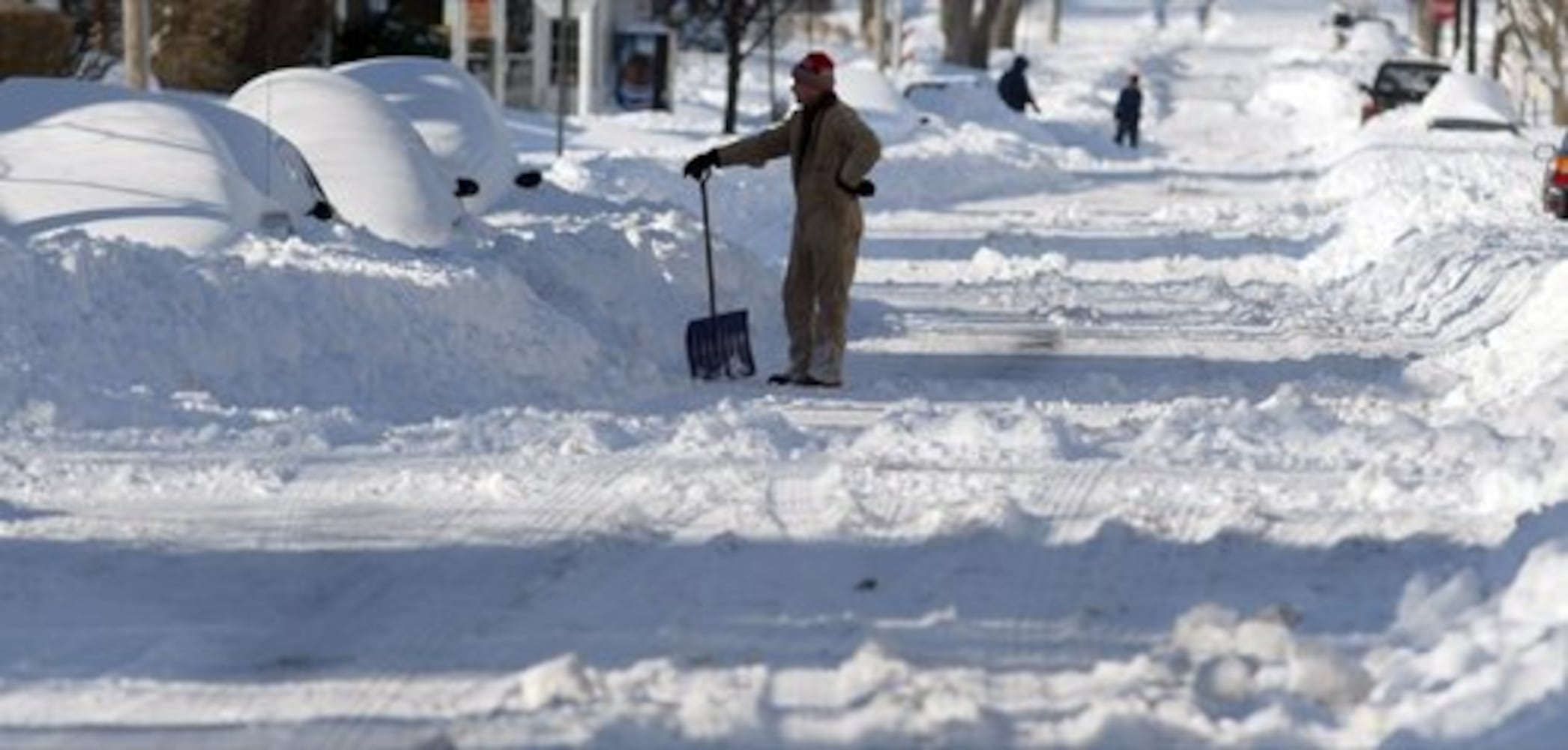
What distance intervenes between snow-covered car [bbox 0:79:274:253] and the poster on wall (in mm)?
41719

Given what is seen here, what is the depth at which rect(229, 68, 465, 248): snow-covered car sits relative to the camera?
21328mm

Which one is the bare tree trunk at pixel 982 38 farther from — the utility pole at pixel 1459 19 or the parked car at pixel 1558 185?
the parked car at pixel 1558 185

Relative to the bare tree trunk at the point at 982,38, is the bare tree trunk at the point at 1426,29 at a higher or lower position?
lower

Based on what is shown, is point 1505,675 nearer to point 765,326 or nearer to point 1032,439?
point 1032,439

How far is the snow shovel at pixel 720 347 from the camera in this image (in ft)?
57.0

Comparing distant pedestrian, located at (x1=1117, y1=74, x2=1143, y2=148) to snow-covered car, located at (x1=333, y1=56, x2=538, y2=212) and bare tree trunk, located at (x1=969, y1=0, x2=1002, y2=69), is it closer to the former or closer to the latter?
bare tree trunk, located at (x1=969, y1=0, x2=1002, y2=69)

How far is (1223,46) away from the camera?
118312 mm

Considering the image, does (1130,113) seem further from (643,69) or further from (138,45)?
(138,45)

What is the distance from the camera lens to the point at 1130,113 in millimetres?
62000

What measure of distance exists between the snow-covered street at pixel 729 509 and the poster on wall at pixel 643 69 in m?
36.6

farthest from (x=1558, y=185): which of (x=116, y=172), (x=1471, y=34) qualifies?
(x=1471, y=34)

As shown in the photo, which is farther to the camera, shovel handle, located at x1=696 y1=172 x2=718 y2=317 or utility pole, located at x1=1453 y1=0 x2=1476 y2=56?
utility pole, located at x1=1453 y1=0 x2=1476 y2=56

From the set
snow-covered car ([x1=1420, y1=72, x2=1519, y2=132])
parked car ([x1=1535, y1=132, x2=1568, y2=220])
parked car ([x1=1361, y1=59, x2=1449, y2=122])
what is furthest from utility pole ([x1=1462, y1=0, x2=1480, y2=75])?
parked car ([x1=1535, y1=132, x2=1568, y2=220])

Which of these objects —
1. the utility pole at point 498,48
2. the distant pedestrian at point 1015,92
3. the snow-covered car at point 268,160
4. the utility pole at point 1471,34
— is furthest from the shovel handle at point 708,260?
the utility pole at point 1471,34
